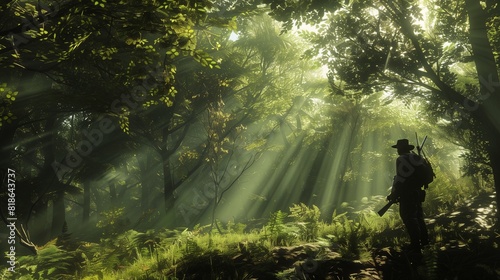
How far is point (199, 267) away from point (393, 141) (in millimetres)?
17586

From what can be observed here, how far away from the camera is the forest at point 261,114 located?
3.93 meters

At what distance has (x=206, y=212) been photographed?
1897cm

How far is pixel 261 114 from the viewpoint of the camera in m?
13.9

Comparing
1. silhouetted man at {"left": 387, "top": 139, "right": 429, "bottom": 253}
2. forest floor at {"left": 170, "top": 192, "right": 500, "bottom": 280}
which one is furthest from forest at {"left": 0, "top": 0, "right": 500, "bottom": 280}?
silhouetted man at {"left": 387, "top": 139, "right": 429, "bottom": 253}

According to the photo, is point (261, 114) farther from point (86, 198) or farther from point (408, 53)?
point (86, 198)

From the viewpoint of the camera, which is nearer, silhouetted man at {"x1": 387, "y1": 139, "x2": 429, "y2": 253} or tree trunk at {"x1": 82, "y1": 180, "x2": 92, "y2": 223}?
silhouetted man at {"x1": 387, "y1": 139, "x2": 429, "y2": 253}

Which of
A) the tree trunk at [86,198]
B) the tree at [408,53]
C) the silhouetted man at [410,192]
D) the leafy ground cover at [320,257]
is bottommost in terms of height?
the tree trunk at [86,198]

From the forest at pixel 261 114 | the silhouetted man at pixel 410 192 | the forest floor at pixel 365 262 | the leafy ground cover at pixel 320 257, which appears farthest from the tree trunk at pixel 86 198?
the silhouetted man at pixel 410 192

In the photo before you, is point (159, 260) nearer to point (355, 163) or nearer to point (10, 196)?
point (10, 196)

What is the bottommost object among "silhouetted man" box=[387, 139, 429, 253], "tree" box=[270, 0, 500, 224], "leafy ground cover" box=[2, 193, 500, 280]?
"leafy ground cover" box=[2, 193, 500, 280]

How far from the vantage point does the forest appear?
3.93 m

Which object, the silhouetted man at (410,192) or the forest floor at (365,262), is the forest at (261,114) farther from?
the silhouetted man at (410,192)

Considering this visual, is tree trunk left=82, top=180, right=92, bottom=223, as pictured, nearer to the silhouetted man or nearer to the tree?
the tree

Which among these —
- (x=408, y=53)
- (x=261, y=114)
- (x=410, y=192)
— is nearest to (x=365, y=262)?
(x=410, y=192)
